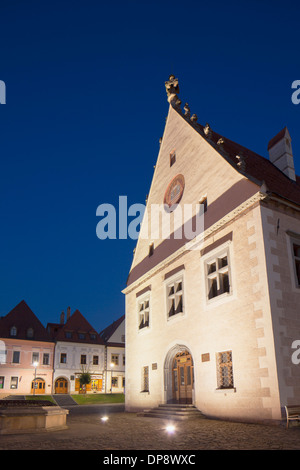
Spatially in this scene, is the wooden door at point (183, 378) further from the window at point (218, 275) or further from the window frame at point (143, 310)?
the window at point (218, 275)

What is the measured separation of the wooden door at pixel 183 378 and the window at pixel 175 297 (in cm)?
202

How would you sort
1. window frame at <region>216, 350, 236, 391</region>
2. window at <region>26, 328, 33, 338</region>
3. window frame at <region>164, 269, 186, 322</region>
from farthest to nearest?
window at <region>26, 328, 33, 338</region> → window frame at <region>164, 269, 186, 322</region> → window frame at <region>216, 350, 236, 391</region>

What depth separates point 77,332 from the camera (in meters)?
53.4

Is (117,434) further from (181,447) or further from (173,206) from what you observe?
(173,206)

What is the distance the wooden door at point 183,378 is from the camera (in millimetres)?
17569

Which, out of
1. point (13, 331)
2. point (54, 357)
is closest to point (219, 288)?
point (54, 357)

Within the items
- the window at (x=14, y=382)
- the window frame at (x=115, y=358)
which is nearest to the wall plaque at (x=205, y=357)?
the window at (x=14, y=382)

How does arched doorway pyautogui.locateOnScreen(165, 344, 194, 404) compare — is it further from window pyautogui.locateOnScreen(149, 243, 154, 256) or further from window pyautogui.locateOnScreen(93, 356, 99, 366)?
window pyautogui.locateOnScreen(93, 356, 99, 366)

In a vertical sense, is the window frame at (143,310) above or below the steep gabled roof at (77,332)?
below

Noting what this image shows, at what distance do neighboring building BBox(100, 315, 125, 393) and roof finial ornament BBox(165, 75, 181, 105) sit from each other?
37945mm

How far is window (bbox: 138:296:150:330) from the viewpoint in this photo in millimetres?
22422

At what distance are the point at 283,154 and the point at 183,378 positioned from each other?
12.7 metres

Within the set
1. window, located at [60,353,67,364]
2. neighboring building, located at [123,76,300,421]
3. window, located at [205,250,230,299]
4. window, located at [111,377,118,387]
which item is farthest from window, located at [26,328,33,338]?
window, located at [205,250,230,299]
